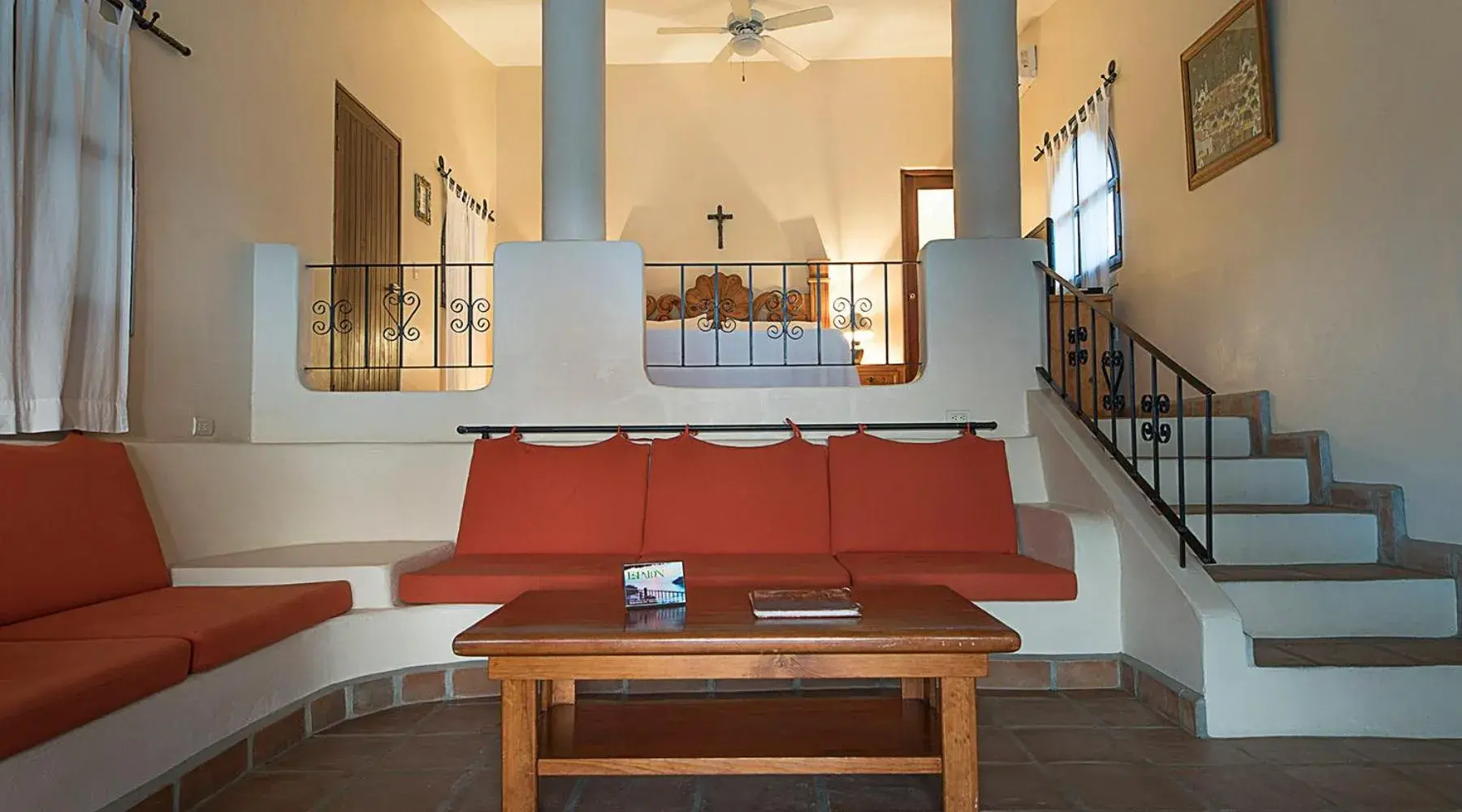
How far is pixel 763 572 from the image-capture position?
2.97m

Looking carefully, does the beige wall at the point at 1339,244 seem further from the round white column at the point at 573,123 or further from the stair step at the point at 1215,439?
the round white column at the point at 573,123

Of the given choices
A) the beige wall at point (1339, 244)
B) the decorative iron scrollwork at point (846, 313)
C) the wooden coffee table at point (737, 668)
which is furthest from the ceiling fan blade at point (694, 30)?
the wooden coffee table at point (737, 668)

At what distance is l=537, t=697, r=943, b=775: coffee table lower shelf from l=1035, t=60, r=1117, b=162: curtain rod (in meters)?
5.15

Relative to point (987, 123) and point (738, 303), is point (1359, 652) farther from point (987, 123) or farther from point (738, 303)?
point (738, 303)

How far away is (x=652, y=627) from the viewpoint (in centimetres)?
191

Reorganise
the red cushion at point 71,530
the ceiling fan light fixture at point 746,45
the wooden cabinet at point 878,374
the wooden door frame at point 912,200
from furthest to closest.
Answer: the wooden door frame at point 912,200
the wooden cabinet at point 878,374
the ceiling fan light fixture at point 746,45
the red cushion at point 71,530

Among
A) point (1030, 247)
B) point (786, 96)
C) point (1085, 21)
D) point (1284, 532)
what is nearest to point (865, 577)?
point (1284, 532)

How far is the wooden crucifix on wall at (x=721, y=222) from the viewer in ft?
27.0

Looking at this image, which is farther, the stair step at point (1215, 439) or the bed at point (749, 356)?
the bed at point (749, 356)

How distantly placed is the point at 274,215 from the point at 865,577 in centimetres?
367

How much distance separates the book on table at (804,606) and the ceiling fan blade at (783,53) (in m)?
5.83

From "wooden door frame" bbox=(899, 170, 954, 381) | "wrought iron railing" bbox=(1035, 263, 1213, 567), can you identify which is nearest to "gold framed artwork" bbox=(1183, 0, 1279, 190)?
"wrought iron railing" bbox=(1035, 263, 1213, 567)

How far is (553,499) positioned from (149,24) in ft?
8.34

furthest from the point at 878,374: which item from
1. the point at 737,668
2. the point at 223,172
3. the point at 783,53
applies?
the point at 737,668
